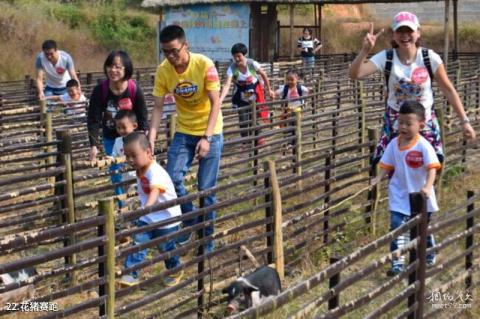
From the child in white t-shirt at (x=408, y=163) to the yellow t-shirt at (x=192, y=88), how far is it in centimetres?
141

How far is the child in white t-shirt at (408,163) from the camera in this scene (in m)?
5.86

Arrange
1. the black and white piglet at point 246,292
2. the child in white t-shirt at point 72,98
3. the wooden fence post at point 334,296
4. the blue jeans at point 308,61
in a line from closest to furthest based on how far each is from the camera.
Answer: the wooden fence post at point 334,296 → the black and white piglet at point 246,292 → the child in white t-shirt at point 72,98 → the blue jeans at point 308,61

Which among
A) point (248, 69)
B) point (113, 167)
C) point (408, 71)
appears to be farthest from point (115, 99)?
point (248, 69)

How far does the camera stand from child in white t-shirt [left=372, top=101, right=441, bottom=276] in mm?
5855

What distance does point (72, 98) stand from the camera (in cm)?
1177

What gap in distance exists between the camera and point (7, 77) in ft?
92.0

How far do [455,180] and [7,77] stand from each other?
69.8 ft

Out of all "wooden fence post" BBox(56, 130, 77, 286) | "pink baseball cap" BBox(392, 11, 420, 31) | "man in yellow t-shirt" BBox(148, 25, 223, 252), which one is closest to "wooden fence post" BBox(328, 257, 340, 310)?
"man in yellow t-shirt" BBox(148, 25, 223, 252)

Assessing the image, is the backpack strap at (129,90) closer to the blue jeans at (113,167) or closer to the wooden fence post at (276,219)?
the blue jeans at (113,167)

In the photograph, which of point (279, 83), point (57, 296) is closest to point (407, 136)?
point (57, 296)

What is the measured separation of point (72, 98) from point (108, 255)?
7.59m

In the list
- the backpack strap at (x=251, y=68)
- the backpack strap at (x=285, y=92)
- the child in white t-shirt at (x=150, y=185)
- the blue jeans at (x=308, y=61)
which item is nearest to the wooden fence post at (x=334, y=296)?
the child in white t-shirt at (x=150, y=185)

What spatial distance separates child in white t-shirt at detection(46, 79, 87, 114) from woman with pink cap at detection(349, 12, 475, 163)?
6.08 meters

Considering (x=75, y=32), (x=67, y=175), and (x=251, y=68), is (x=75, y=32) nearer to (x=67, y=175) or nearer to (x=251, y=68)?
(x=251, y=68)
